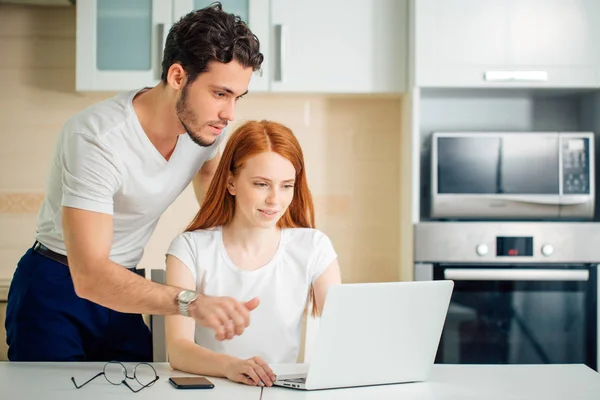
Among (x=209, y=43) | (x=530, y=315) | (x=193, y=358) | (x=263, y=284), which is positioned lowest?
(x=530, y=315)

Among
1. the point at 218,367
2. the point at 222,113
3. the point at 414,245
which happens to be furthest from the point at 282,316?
the point at 414,245

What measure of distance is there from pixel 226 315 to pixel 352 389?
10.7 inches

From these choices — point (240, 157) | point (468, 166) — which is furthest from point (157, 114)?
point (468, 166)

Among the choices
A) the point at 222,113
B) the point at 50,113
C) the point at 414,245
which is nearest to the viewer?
the point at 222,113

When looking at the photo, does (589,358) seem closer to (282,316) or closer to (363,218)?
(363,218)

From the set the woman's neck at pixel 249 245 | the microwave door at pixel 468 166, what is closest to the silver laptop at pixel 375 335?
the woman's neck at pixel 249 245

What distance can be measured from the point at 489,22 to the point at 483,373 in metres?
1.56

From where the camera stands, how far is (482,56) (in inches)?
108

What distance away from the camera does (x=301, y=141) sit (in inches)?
124

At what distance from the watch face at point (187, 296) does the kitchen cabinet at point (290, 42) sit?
1.52 m

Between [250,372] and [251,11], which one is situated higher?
[251,11]

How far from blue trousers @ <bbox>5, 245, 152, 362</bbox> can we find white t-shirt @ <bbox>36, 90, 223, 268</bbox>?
80 mm

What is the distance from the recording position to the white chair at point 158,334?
1.79m

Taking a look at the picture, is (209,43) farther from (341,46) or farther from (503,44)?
(503,44)
